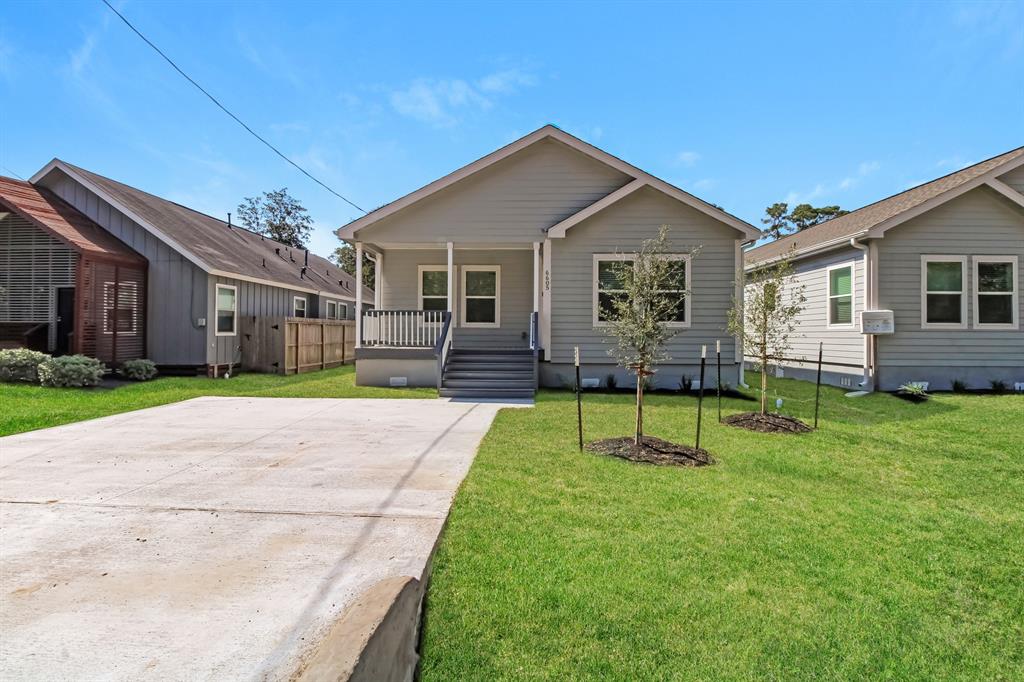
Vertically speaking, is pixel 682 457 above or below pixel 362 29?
below

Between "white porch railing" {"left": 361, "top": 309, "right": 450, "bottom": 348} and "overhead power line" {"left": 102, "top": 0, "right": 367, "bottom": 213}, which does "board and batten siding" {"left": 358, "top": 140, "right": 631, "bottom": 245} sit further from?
"overhead power line" {"left": 102, "top": 0, "right": 367, "bottom": 213}

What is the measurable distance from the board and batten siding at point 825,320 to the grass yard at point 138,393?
31.6ft

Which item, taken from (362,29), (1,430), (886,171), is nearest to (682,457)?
(1,430)

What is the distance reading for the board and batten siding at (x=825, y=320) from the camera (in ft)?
38.3

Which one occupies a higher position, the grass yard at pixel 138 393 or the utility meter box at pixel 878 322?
the utility meter box at pixel 878 322

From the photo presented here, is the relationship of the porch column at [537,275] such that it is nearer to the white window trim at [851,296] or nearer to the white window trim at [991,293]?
the white window trim at [851,296]

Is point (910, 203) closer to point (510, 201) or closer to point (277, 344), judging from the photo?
point (510, 201)

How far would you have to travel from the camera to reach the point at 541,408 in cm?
891

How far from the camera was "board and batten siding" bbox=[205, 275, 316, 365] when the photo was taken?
13.7m

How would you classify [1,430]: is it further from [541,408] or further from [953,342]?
[953,342]

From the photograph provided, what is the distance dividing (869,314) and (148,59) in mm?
17520

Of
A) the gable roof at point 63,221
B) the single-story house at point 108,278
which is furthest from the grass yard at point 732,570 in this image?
the gable roof at point 63,221

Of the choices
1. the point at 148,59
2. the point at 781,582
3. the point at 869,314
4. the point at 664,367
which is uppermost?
the point at 148,59

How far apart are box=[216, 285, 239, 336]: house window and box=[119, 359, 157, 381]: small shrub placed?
1.88m
